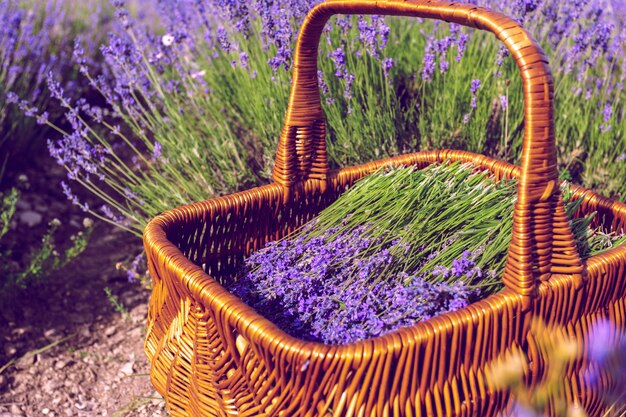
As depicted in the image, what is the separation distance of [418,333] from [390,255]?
0.41 meters

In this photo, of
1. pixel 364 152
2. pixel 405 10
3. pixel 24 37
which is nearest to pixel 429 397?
pixel 405 10

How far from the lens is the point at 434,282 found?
1.45 m

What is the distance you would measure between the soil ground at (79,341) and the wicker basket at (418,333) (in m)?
0.48

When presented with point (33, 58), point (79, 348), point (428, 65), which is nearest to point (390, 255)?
point (428, 65)

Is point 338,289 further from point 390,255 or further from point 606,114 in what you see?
point 606,114

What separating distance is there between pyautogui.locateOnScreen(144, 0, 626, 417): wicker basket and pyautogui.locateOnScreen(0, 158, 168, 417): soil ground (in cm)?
48

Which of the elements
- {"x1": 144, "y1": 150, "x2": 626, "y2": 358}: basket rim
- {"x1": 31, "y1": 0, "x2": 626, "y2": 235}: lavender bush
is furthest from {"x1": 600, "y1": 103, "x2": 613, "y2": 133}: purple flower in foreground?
{"x1": 144, "y1": 150, "x2": 626, "y2": 358}: basket rim

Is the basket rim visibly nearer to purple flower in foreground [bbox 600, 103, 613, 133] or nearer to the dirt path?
the dirt path

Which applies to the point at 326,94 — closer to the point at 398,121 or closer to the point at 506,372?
the point at 398,121

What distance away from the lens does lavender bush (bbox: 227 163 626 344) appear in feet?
4.46

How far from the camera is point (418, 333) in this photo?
1109 millimetres

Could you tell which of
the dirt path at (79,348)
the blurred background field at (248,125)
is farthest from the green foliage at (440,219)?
the dirt path at (79,348)

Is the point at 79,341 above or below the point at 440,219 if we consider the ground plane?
below

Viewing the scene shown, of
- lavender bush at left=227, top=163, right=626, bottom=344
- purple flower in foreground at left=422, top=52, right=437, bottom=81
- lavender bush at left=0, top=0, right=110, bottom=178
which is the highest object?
purple flower in foreground at left=422, top=52, right=437, bottom=81
